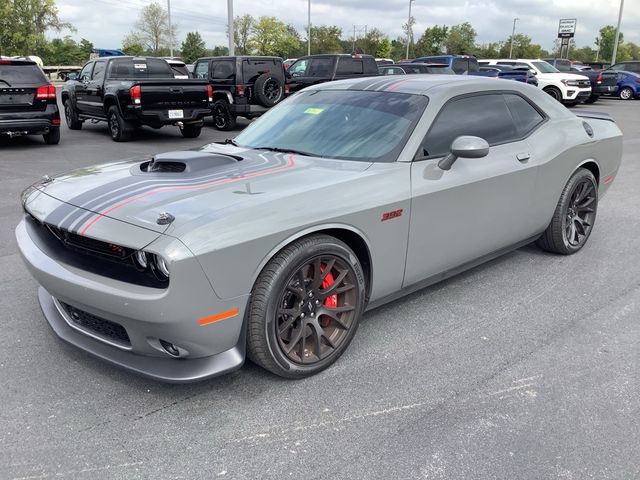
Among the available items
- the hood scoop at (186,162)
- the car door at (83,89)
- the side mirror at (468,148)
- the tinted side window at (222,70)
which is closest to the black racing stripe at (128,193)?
the hood scoop at (186,162)

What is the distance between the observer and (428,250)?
3.51 meters

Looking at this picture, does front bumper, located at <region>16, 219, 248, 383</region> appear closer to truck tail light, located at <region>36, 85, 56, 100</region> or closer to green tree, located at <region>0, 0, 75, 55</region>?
truck tail light, located at <region>36, 85, 56, 100</region>

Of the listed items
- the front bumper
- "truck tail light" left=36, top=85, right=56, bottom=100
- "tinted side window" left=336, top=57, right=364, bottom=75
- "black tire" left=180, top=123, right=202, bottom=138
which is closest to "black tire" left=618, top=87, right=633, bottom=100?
"tinted side window" left=336, top=57, right=364, bottom=75

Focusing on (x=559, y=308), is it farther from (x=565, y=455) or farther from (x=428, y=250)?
(x=565, y=455)

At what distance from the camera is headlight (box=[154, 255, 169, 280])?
97.7 inches

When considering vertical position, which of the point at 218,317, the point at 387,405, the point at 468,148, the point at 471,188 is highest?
the point at 468,148

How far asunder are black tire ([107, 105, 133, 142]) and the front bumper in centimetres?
956

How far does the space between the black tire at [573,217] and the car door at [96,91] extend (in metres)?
10.4

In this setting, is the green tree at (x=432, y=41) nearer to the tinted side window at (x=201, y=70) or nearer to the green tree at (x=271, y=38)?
the green tree at (x=271, y=38)

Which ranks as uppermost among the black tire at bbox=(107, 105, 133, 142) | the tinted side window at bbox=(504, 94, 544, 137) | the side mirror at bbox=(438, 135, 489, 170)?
the tinted side window at bbox=(504, 94, 544, 137)

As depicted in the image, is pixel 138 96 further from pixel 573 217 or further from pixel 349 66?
pixel 573 217

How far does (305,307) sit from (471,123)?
6.13 ft

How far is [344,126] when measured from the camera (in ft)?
12.3

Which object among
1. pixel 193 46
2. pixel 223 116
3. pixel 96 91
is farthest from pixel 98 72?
pixel 193 46
